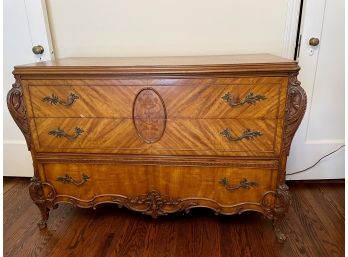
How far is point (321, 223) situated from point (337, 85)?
864 millimetres

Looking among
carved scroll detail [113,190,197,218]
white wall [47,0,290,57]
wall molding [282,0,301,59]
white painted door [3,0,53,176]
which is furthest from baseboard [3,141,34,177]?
wall molding [282,0,301,59]

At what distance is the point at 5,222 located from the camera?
154cm

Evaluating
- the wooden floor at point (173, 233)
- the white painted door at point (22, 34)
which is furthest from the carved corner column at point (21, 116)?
the white painted door at point (22, 34)

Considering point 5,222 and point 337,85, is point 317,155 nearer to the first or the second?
point 337,85

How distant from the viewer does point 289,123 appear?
1.12 m

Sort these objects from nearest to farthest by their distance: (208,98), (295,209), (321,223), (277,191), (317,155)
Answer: (208,98)
(277,191)
(321,223)
(295,209)
(317,155)

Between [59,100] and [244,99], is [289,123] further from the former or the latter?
[59,100]

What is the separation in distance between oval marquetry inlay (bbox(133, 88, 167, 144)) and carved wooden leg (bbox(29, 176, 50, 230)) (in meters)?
0.64

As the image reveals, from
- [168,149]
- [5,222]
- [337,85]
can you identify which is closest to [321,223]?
[337,85]

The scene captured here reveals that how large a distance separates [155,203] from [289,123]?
2.48 feet

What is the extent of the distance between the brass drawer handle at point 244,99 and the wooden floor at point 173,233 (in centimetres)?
75

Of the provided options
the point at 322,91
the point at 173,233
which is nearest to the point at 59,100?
the point at 173,233

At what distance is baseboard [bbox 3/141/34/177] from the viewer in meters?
1.89

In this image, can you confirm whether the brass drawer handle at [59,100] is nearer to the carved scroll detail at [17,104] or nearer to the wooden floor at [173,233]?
the carved scroll detail at [17,104]
